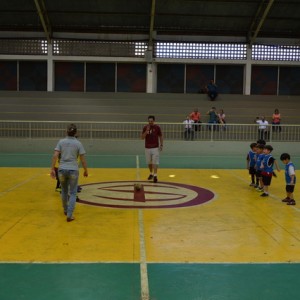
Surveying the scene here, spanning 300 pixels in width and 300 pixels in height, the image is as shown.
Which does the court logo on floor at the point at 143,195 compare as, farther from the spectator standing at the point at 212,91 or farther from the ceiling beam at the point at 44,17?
the ceiling beam at the point at 44,17

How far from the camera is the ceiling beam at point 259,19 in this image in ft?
90.6

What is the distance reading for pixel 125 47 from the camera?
31.8m

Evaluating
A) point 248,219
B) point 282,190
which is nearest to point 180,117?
point 282,190

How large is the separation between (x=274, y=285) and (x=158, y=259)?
1.49m

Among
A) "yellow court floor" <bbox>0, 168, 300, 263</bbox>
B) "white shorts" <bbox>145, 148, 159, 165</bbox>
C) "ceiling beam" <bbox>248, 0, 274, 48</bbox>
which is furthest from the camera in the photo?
"ceiling beam" <bbox>248, 0, 274, 48</bbox>

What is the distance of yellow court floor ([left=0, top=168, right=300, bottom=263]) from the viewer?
5410 mm

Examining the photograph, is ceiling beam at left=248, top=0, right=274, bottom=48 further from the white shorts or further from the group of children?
the group of children

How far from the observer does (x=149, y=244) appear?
5902 mm

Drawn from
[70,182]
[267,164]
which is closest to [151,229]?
[70,182]

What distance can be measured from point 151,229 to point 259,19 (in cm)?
2655

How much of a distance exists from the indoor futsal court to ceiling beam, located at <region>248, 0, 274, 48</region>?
2019cm

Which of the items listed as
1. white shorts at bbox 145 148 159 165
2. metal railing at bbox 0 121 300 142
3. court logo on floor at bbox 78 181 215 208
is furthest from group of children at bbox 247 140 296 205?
metal railing at bbox 0 121 300 142

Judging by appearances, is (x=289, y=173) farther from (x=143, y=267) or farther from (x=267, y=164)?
(x=143, y=267)

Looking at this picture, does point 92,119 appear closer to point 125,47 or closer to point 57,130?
point 57,130
